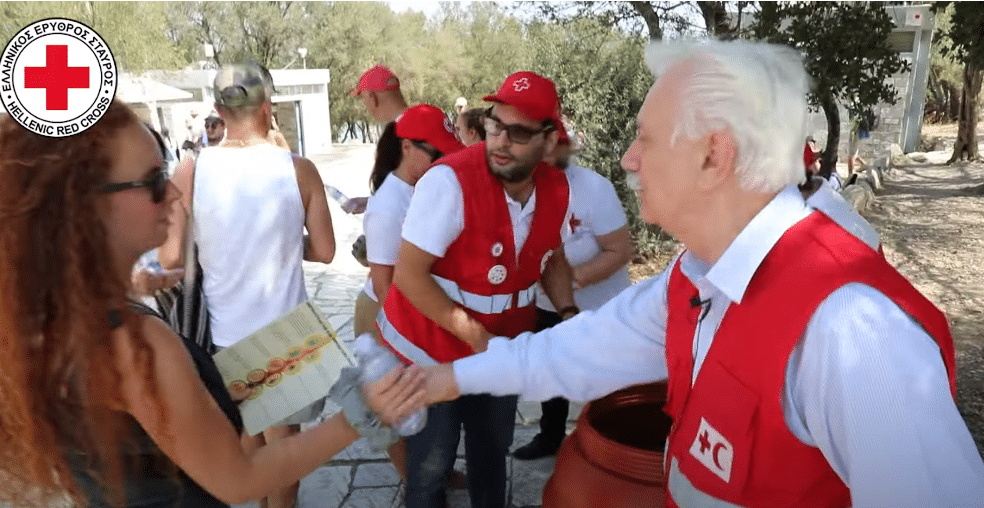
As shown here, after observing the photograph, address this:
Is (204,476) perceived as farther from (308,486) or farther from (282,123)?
(282,123)

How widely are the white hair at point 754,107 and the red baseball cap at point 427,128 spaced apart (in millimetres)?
1968

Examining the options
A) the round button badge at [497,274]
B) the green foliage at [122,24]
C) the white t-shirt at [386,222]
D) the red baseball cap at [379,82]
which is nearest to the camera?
the round button badge at [497,274]

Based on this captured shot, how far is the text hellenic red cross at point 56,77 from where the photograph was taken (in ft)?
5.76

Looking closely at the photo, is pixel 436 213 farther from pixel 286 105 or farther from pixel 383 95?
pixel 286 105

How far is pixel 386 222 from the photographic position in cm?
302

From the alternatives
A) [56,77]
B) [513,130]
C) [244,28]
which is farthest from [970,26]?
[244,28]

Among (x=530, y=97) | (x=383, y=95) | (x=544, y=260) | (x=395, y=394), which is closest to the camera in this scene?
(x=395, y=394)

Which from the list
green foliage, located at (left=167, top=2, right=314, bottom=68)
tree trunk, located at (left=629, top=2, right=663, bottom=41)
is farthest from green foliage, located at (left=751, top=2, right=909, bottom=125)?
green foliage, located at (left=167, top=2, right=314, bottom=68)

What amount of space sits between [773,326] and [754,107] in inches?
15.4

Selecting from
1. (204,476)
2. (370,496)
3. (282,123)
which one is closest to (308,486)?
(370,496)

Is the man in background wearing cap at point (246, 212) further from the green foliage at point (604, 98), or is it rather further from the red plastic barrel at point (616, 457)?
the green foliage at point (604, 98)

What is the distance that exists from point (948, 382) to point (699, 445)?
1.39 feet

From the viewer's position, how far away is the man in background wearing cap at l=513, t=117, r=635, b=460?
3.08 meters

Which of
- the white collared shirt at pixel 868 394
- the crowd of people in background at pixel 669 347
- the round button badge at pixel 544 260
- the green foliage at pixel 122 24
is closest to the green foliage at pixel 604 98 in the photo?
the round button badge at pixel 544 260
